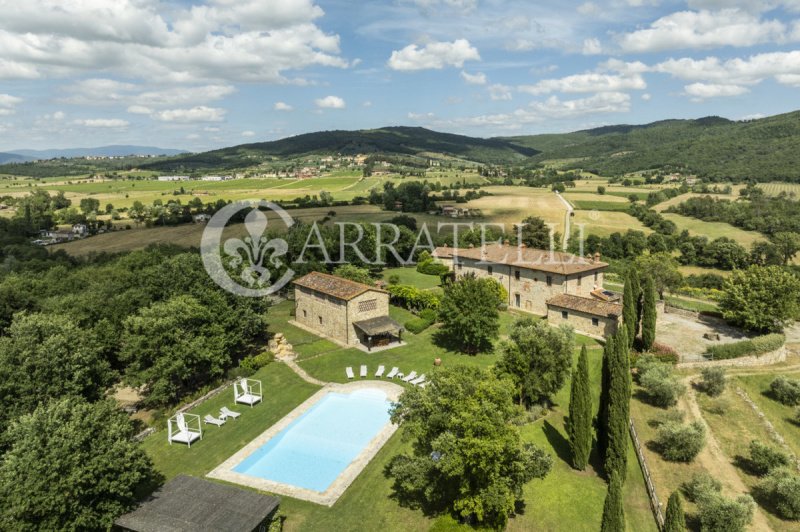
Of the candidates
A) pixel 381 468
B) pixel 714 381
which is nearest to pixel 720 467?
pixel 714 381

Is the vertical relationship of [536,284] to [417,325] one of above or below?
above

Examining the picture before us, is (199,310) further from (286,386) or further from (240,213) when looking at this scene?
(240,213)

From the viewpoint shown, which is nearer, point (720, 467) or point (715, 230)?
point (720, 467)

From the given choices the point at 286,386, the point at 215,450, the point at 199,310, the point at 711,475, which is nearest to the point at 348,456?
the point at 215,450

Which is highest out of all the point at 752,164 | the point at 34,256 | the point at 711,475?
the point at 752,164

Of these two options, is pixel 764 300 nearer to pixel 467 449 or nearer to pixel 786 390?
pixel 786 390

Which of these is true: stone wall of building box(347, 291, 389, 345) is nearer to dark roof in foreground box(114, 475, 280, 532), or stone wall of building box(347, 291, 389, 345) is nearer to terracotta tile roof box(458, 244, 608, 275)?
terracotta tile roof box(458, 244, 608, 275)
